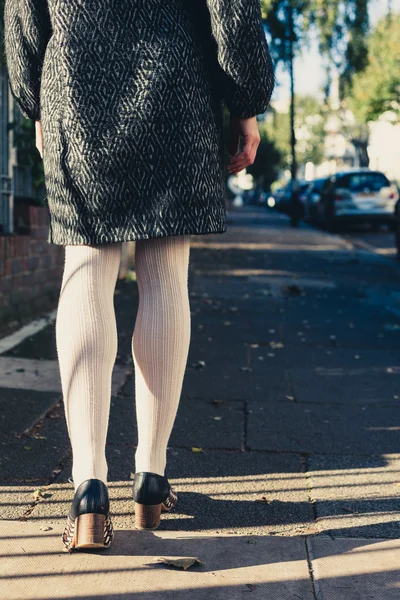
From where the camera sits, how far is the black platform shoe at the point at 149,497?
7.50ft

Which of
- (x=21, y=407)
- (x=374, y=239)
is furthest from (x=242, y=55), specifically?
(x=374, y=239)

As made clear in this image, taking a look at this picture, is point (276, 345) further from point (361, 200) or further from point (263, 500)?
point (361, 200)

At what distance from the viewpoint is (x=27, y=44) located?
223 cm

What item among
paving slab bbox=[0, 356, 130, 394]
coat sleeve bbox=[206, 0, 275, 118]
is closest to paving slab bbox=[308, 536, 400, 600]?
coat sleeve bbox=[206, 0, 275, 118]

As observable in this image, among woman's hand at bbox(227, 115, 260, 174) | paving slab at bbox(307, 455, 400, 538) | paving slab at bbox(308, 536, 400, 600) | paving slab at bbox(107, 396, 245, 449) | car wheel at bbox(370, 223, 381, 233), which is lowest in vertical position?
A: paving slab at bbox(307, 455, 400, 538)

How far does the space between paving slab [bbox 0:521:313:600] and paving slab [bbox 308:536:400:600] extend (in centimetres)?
4

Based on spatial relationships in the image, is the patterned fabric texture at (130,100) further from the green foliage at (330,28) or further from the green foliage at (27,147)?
the green foliage at (330,28)

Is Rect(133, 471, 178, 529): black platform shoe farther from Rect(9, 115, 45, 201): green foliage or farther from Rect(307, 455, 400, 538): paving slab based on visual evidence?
Rect(9, 115, 45, 201): green foliage

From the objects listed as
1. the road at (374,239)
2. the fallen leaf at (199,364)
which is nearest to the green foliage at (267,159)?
the road at (374,239)

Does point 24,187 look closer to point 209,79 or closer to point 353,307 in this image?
point 353,307

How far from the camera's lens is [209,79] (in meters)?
2.26

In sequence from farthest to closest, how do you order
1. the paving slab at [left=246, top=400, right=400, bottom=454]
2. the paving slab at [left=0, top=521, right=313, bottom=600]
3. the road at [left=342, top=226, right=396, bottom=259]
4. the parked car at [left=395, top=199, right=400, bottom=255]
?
the road at [left=342, top=226, right=396, bottom=259] < the parked car at [left=395, top=199, right=400, bottom=255] < the paving slab at [left=246, top=400, right=400, bottom=454] < the paving slab at [left=0, top=521, right=313, bottom=600]

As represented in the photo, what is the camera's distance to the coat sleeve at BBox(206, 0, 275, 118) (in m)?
2.13

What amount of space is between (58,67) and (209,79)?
392 millimetres
